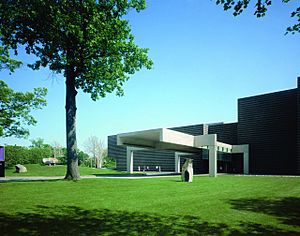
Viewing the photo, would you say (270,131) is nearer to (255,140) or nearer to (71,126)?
(255,140)

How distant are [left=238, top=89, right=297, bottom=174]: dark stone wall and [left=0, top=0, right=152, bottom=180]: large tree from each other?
23.7 meters

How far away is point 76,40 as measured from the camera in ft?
55.9

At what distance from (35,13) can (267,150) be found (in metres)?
32.7

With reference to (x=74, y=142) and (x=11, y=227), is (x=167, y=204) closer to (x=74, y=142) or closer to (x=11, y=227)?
(x=11, y=227)

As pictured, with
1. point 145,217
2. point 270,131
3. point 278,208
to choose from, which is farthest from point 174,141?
point 145,217

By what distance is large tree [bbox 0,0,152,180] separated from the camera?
51.5 ft

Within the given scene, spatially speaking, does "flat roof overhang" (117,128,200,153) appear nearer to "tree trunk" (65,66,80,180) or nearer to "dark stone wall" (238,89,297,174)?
"tree trunk" (65,66,80,180)

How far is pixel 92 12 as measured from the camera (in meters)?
16.4

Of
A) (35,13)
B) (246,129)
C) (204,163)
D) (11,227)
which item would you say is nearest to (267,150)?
(246,129)

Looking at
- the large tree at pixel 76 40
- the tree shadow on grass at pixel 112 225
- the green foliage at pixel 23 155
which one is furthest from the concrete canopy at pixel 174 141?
the green foliage at pixel 23 155

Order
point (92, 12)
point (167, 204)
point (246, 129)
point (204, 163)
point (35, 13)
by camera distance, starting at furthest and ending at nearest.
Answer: point (204, 163) → point (246, 129) → point (92, 12) → point (35, 13) → point (167, 204)

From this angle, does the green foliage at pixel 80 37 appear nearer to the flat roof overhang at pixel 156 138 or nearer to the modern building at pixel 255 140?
the flat roof overhang at pixel 156 138

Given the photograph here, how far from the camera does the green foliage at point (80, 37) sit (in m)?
15.6

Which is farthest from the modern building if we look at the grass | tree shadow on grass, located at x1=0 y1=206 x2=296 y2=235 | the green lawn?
tree shadow on grass, located at x1=0 y1=206 x2=296 y2=235
